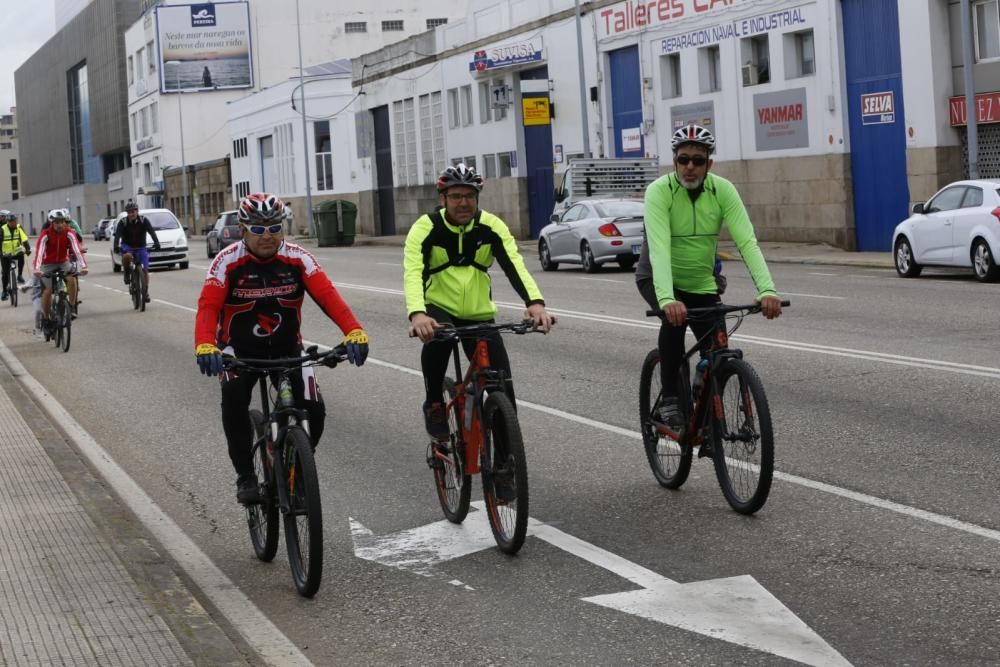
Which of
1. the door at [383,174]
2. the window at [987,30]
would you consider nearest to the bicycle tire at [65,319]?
the window at [987,30]

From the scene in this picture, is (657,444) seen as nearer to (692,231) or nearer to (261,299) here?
(692,231)

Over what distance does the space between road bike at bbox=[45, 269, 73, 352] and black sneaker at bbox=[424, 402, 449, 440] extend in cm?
1236

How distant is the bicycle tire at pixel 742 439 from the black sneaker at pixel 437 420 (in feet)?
4.23

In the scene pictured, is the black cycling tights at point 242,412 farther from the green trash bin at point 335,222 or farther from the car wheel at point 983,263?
the green trash bin at point 335,222

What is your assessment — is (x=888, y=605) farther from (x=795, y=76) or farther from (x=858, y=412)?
(x=795, y=76)

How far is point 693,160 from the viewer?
7773mm

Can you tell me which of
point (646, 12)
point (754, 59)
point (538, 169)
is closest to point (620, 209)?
point (754, 59)

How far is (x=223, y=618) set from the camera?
20.7ft

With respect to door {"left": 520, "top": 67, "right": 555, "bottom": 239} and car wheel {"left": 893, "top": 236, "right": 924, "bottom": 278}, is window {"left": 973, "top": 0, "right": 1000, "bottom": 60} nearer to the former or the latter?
car wheel {"left": 893, "top": 236, "right": 924, "bottom": 278}

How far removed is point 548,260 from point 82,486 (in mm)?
23192

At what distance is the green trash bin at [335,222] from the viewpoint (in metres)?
59.2

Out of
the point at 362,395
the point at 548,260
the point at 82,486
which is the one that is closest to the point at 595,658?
the point at 82,486

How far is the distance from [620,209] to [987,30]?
782 centimetres

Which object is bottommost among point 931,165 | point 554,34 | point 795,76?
point 931,165
